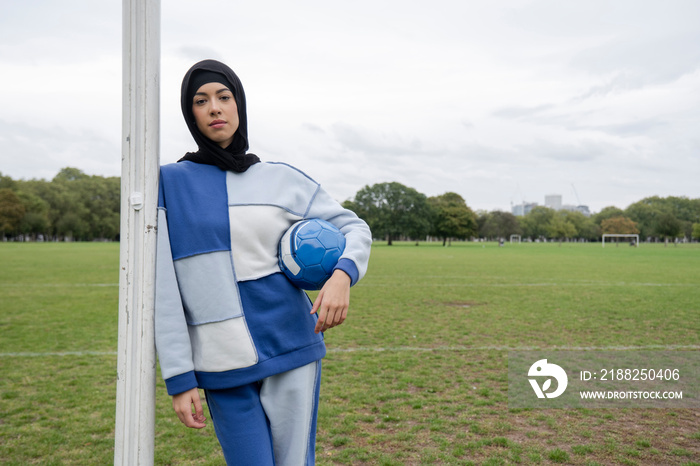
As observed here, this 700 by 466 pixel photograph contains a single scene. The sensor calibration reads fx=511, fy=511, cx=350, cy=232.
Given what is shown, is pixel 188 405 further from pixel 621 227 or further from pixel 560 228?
pixel 621 227

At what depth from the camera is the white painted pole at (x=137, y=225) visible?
179cm

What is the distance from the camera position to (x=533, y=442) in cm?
444

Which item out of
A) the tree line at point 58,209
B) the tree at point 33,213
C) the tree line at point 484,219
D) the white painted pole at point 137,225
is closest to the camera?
the white painted pole at point 137,225

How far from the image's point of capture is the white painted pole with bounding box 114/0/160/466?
5.86 feet

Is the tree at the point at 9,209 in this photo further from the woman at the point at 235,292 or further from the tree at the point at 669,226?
the tree at the point at 669,226

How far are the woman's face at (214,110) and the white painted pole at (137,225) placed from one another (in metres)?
0.22

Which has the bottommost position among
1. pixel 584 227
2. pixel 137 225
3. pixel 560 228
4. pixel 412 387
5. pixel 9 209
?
pixel 412 387

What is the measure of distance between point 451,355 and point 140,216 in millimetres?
6439

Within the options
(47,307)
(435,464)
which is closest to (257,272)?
(435,464)

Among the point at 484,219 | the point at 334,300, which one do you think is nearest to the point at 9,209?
the point at 334,300

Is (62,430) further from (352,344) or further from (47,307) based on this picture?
(47,307)

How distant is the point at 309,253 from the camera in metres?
1.98

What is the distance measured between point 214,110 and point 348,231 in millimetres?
733
